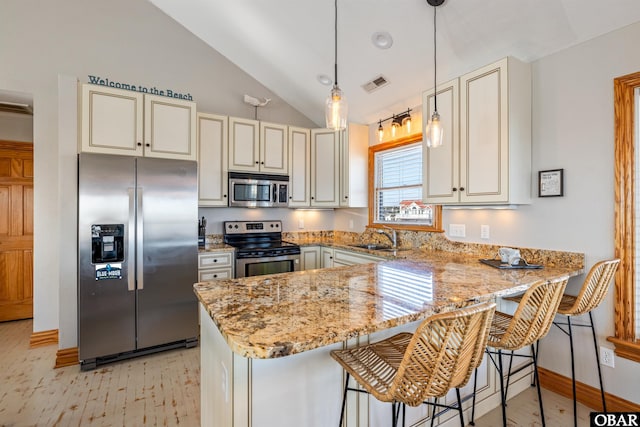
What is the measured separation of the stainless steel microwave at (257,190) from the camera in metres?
3.62

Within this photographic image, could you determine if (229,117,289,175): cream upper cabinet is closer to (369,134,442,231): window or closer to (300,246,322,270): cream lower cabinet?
(300,246,322,270): cream lower cabinet

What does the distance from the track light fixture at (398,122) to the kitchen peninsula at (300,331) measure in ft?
7.00

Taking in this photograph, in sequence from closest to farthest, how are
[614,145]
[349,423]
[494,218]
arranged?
[349,423]
[614,145]
[494,218]

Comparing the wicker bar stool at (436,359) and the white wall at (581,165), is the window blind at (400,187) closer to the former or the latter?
the white wall at (581,165)

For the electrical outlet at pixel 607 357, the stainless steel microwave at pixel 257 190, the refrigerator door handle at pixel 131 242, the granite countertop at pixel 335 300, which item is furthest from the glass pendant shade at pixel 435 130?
the refrigerator door handle at pixel 131 242

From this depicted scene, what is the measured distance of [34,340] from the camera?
3.06 m

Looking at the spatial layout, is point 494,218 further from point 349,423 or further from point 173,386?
point 173,386

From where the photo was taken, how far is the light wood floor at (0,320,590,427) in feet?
6.52

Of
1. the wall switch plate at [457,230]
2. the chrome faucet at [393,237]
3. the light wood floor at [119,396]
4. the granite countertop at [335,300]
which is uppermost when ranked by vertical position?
the wall switch plate at [457,230]

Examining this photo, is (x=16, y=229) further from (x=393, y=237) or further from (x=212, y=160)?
(x=393, y=237)

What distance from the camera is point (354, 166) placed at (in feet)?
13.2

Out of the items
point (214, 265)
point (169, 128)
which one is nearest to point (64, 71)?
point (169, 128)

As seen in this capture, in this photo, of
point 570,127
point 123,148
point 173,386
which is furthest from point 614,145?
point 123,148

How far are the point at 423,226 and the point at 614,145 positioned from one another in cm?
168
